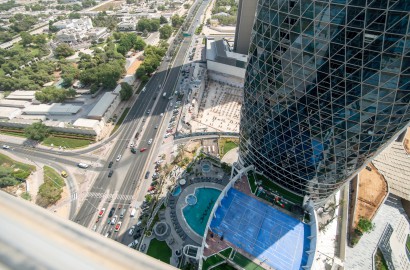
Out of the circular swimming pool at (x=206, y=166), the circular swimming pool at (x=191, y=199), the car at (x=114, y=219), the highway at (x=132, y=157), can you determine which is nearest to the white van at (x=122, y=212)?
the highway at (x=132, y=157)

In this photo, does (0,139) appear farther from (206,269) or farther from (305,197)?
(305,197)

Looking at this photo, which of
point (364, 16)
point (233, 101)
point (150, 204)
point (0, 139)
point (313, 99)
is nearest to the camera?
point (364, 16)

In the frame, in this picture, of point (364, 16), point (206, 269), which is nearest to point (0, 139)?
point (206, 269)

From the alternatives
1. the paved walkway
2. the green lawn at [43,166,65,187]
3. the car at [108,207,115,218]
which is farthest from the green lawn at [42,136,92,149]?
the paved walkway

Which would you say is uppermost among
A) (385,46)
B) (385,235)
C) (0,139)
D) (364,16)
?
(364,16)

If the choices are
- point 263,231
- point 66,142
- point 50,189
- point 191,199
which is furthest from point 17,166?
point 263,231

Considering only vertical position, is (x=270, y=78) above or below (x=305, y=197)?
above

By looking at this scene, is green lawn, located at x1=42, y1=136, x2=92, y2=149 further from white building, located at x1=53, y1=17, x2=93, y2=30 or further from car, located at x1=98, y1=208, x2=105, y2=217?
white building, located at x1=53, y1=17, x2=93, y2=30
